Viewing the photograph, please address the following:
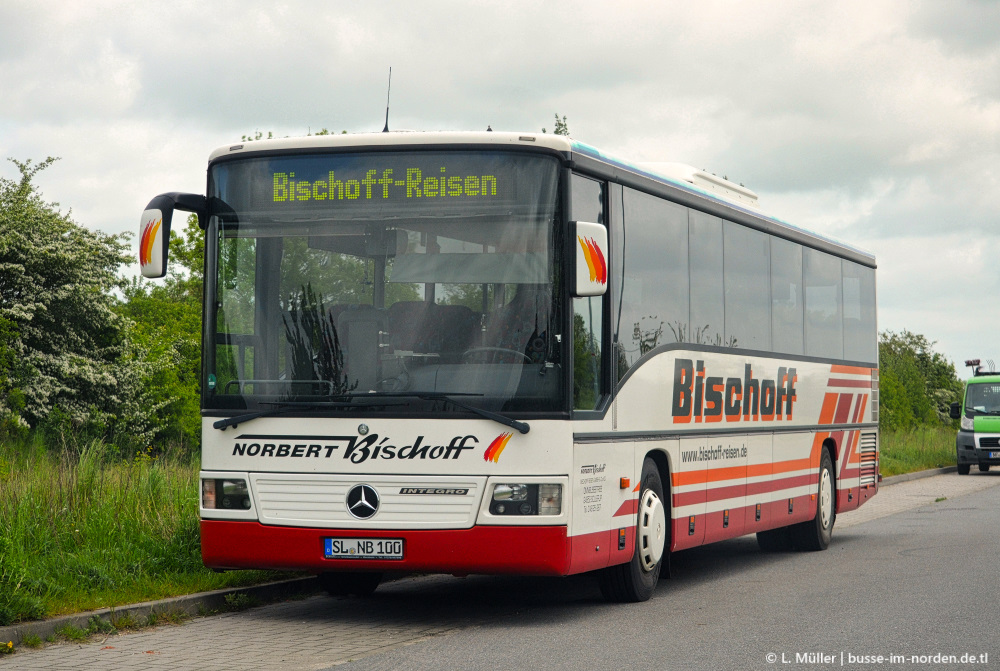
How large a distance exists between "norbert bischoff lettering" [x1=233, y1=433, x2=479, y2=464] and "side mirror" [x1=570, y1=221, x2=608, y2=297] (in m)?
1.26

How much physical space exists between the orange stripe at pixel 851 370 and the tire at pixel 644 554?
18.5ft

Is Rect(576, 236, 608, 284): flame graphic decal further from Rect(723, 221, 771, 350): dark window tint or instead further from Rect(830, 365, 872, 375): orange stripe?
Rect(830, 365, 872, 375): orange stripe

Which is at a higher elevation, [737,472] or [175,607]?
[737,472]

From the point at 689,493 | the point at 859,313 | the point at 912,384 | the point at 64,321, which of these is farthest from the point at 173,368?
the point at 912,384

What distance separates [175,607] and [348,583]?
181 cm

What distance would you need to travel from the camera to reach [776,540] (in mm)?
15922

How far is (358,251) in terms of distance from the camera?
942cm

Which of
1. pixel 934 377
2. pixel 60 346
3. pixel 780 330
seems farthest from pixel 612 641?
pixel 934 377

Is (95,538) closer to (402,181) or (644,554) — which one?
(402,181)

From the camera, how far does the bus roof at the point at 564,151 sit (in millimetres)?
9461

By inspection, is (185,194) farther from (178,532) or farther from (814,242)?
(814,242)

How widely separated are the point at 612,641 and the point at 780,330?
6304 mm

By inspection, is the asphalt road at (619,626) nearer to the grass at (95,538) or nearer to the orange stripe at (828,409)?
the grass at (95,538)

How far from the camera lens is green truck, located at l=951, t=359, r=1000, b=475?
3347 cm
